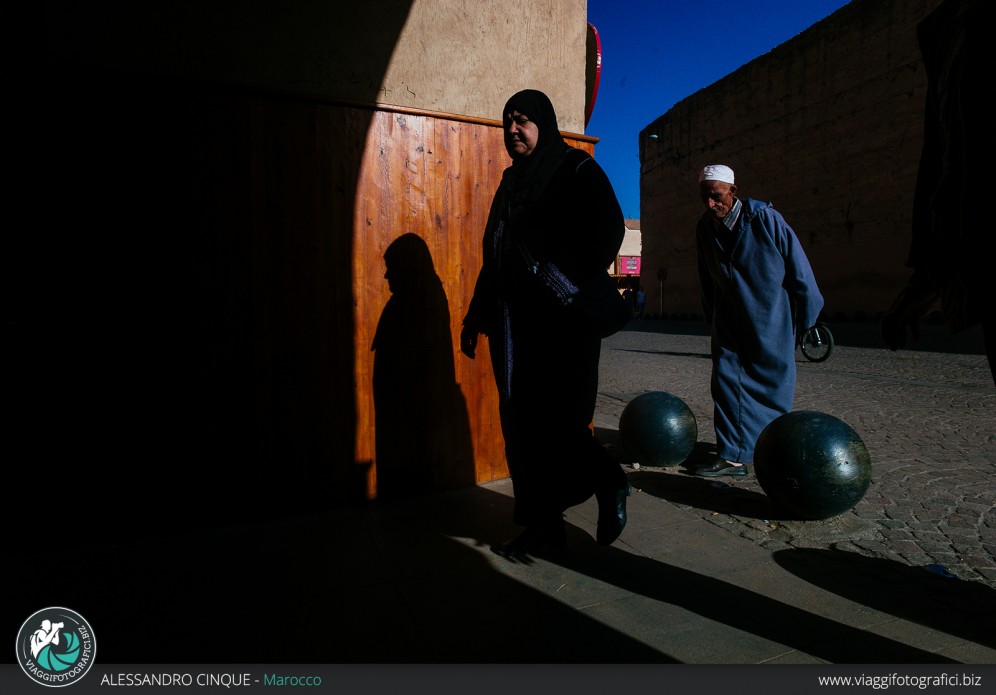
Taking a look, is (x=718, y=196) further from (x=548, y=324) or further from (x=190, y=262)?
(x=190, y=262)

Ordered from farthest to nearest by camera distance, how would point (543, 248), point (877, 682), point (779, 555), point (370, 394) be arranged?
point (370, 394) < point (779, 555) < point (543, 248) < point (877, 682)

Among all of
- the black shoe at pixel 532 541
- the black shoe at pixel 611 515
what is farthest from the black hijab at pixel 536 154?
the black shoe at pixel 532 541

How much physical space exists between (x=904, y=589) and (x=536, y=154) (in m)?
2.30

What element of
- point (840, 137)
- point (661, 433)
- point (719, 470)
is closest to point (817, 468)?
point (719, 470)

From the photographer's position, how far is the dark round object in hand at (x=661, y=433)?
4246 mm

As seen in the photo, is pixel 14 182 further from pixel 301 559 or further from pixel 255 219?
pixel 301 559

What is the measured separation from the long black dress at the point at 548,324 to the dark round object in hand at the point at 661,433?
1477 mm

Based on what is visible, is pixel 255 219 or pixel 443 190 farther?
pixel 443 190

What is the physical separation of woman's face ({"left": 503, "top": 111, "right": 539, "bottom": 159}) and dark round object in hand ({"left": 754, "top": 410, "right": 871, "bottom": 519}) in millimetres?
1951

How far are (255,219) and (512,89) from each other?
1695mm

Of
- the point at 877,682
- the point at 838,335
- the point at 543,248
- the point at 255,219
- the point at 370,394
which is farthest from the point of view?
the point at 838,335

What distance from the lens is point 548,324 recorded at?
8.88 feet

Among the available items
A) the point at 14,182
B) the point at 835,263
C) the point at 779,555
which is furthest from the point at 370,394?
the point at 835,263

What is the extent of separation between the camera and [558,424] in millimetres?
2758
